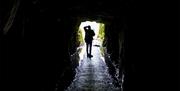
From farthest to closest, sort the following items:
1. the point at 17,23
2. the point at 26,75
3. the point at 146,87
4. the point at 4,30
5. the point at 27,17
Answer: the point at 146,87, the point at 26,75, the point at 27,17, the point at 17,23, the point at 4,30

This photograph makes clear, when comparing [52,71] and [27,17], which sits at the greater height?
[27,17]

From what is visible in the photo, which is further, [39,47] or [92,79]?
[92,79]

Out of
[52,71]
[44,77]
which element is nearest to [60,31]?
[52,71]

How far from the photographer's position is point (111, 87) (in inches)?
491

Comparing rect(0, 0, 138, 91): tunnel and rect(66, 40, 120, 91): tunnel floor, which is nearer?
rect(0, 0, 138, 91): tunnel

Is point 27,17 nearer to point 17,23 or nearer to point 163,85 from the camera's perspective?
point 17,23

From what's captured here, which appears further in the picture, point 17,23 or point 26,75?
point 26,75

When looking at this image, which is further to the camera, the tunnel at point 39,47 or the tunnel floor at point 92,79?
the tunnel floor at point 92,79

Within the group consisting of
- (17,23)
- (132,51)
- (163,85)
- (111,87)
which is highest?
(17,23)

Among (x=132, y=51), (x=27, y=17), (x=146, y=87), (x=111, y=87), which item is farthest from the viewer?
(x=111, y=87)

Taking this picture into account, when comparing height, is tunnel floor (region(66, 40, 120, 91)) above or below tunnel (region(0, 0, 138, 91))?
below

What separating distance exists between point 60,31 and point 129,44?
378 centimetres

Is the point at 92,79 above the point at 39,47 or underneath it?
underneath

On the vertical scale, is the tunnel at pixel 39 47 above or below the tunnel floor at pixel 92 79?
above
